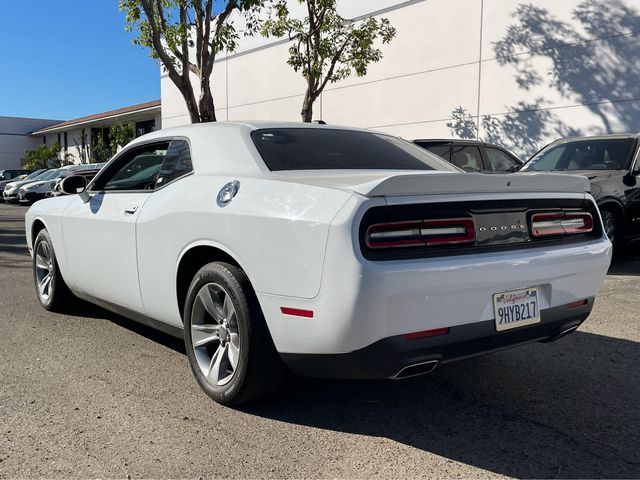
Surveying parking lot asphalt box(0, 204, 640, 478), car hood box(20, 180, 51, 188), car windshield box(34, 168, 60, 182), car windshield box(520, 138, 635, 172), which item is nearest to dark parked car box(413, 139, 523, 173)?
car windshield box(520, 138, 635, 172)

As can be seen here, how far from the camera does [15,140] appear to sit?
5166 cm

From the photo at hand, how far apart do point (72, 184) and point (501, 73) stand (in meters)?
11.5

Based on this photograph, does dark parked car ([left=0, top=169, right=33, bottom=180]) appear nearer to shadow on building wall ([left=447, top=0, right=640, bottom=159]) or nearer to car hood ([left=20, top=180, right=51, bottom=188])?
car hood ([left=20, top=180, right=51, bottom=188])

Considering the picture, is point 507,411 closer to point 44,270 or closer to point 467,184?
point 467,184

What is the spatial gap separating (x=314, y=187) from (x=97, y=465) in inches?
60.8

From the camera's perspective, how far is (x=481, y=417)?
305 centimetres

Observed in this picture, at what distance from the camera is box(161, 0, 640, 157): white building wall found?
1209 centimetres

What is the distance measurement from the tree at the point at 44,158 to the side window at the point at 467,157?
3956 centimetres

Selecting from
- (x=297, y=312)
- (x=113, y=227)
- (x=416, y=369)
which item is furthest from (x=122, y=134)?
(x=416, y=369)

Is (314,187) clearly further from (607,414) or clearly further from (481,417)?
(607,414)

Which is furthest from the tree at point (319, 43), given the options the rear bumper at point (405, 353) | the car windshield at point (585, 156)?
the rear bumper at point (405, 353)

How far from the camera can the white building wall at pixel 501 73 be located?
12094mm

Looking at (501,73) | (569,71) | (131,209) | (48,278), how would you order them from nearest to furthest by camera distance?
(131,209) < (48,278) < (569,71) < (501,73)

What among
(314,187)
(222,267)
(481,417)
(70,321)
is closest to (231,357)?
(222,267)
